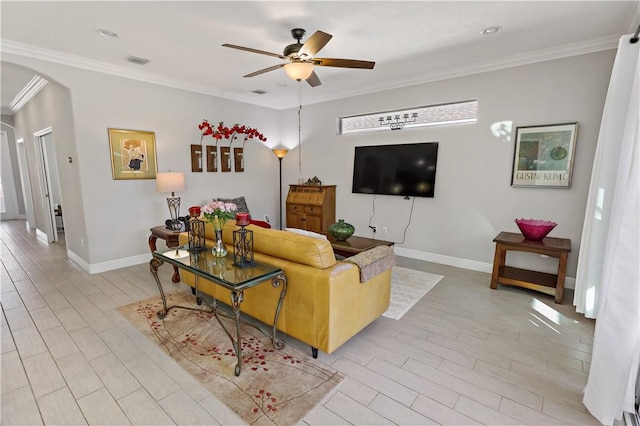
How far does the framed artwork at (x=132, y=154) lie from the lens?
4.19m

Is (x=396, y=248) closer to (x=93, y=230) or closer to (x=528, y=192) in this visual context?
(x=528, y=192)

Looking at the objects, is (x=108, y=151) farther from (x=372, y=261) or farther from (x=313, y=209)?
(x=372, y=261)

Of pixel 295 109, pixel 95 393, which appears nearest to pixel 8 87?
pixel 295 109

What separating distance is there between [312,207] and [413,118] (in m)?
2.31

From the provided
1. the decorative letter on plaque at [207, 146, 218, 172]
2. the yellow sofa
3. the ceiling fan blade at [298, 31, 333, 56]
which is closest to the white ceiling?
the ceiling fan blade at [298, 31, 333, 56]

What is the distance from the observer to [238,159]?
5.75 meters

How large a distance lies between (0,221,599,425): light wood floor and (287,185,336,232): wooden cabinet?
8.43 ft

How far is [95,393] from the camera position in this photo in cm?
193

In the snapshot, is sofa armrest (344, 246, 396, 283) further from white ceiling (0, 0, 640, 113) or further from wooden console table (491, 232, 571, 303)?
white ceiling (0, 0, 640, 113)

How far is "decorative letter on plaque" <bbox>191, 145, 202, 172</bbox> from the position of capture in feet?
16.5

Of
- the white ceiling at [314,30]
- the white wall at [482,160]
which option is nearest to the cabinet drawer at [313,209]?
the white wall at [482,160]

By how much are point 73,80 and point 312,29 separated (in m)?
3.14

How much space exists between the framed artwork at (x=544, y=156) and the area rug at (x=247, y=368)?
11.3 ft

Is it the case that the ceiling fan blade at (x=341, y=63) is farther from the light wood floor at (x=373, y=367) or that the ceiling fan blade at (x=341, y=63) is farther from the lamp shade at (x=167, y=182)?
the lamp shade at (x=167, y=182)
